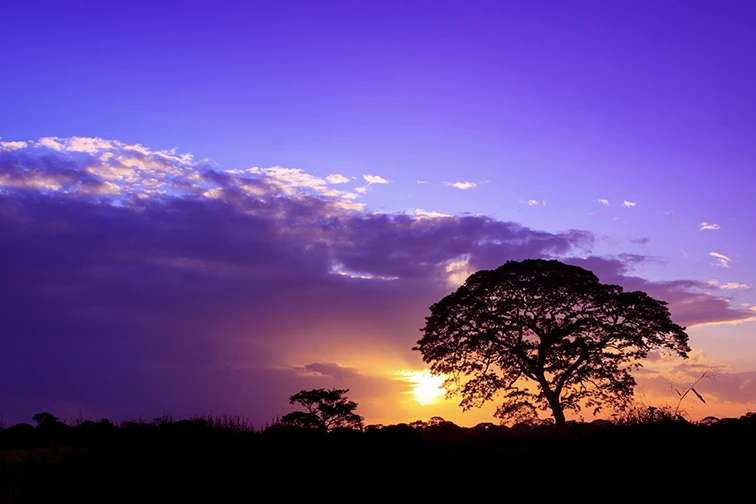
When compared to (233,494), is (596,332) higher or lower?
higher

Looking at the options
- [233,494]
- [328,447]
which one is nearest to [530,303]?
[328,447]

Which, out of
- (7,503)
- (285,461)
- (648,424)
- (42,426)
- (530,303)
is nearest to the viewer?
(7,503)

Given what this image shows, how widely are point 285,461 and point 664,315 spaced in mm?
26713

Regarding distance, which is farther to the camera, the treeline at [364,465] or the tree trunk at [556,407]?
the tree trunk at [556,407]

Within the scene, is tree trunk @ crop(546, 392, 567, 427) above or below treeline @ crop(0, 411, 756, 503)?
above

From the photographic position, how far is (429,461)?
16531 millimetres

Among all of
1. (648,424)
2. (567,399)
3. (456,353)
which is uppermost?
(456,353)

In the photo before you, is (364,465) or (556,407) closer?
(364,465)

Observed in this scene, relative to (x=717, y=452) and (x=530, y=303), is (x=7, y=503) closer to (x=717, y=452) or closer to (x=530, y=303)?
(x=717, y=452)

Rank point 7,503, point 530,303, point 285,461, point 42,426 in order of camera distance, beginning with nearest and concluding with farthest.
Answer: point 7,503, point 285,461, point 42,426, point 530,303

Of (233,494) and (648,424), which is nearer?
(233,494)

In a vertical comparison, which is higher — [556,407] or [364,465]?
[556,407]

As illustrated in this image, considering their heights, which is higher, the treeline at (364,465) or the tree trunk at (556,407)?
the tree trunk at (556,407)

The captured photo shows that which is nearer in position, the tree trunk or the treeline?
the treeline
